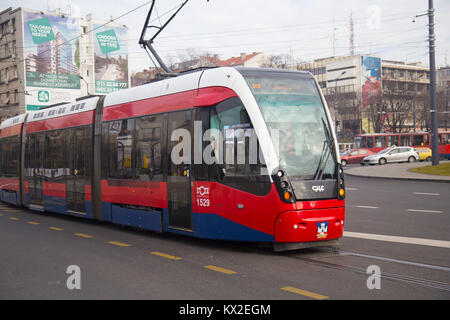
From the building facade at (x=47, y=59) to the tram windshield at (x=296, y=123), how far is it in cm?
5758

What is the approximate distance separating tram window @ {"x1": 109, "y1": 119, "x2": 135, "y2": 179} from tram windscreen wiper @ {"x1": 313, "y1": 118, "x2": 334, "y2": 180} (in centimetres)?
454

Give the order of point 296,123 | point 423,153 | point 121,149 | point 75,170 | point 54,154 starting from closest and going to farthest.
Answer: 1. point 296,123
2. point 121,149
3. point 75,170
4. point 54,154
5. point 423,153

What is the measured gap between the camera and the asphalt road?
625 centimetres

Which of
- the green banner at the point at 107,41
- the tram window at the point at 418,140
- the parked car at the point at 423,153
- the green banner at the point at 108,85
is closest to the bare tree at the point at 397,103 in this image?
the tram window at the point at 418,140

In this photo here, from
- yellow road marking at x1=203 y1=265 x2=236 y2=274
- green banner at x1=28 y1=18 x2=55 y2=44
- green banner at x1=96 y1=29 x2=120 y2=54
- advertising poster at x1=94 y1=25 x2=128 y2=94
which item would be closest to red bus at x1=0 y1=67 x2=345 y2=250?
yellow road marking at x1=203 y1=265 x2=236 y2=274

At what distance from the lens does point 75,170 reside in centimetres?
1390

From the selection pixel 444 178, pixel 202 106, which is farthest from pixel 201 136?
pixel 444 178

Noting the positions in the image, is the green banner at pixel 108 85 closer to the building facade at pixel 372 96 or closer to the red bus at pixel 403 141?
the building facade at pixel 372 96

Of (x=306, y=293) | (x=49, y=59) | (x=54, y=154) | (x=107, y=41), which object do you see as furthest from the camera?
(x=107, y=41)

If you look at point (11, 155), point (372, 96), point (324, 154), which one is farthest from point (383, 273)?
point (372, 96)

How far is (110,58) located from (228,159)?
239ft

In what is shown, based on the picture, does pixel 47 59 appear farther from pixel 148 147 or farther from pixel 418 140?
pixel 148 147

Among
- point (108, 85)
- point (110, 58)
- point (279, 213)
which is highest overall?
point (110, 58)
